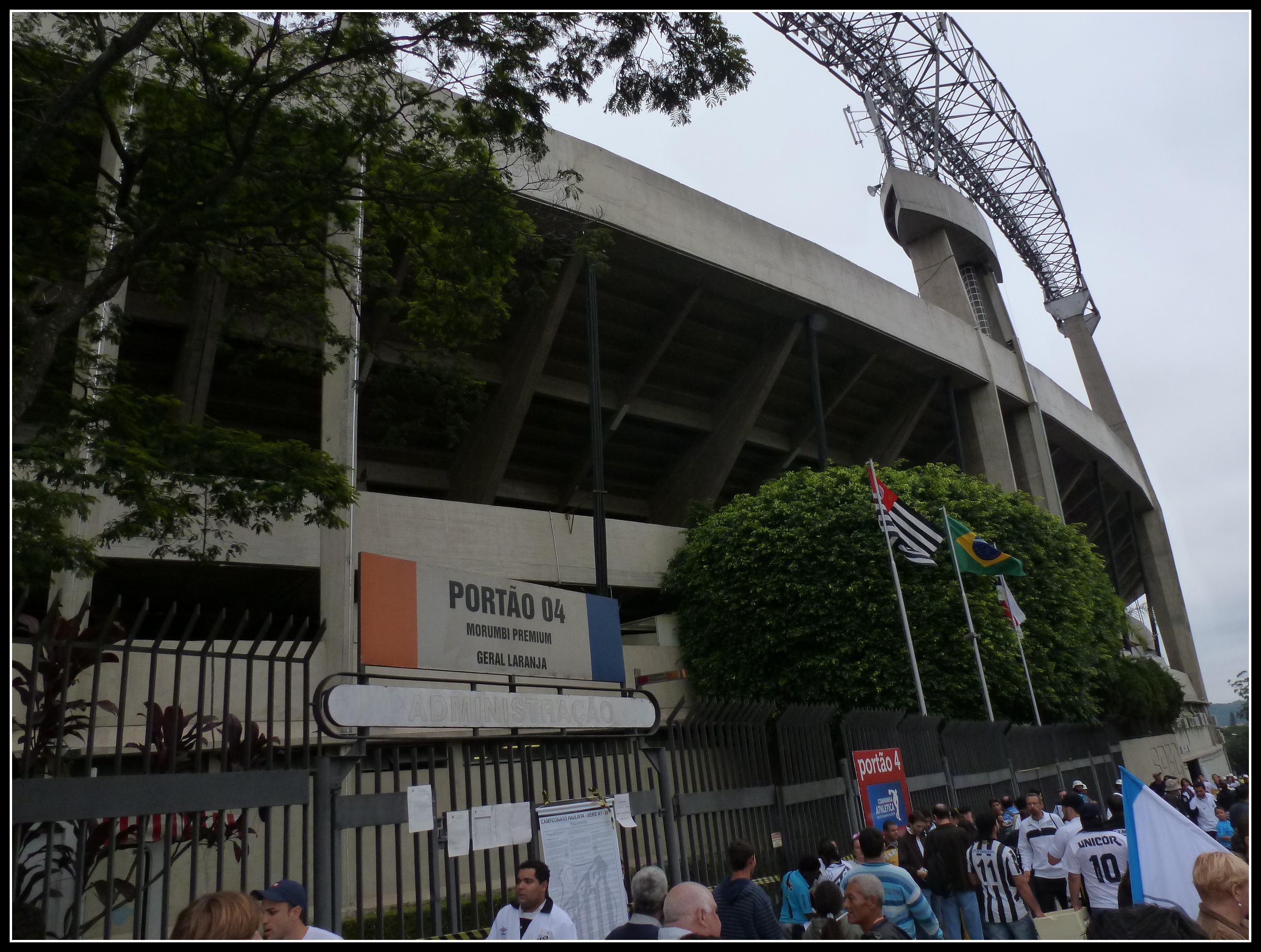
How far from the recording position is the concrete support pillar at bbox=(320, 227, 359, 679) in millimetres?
15562

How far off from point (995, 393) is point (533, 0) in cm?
2836

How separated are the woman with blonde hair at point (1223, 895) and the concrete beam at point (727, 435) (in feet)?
77.1

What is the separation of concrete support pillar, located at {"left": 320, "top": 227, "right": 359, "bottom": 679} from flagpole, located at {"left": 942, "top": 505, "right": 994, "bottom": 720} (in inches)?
452

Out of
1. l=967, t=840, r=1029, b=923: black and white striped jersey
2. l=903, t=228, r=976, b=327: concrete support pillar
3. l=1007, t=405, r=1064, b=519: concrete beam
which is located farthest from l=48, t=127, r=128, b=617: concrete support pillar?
l=1007, t=405, r=1064, b=519: concrete beam

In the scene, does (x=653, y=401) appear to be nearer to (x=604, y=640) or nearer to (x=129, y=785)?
(x=604, y=640)

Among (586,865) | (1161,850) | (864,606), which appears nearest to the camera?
(1161,850)

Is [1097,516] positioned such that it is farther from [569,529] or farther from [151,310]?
[151,310]

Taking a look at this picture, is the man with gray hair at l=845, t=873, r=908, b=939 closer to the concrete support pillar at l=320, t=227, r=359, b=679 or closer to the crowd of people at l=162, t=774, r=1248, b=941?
the crowd of people at l=162, t=774, r=1248, b=941

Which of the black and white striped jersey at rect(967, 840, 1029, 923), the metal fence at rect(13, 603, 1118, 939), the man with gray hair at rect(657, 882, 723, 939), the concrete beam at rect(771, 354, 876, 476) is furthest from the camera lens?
the concrete beam at rect(771, 354, 876, 476)

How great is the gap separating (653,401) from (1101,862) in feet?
70.9

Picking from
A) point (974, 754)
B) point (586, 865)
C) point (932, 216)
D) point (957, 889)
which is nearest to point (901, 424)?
point (932, 216)

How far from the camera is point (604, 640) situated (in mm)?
8836

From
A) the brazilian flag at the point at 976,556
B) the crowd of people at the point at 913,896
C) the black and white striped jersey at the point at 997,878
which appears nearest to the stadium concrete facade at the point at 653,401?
the brazilian flag at the point at 976,556

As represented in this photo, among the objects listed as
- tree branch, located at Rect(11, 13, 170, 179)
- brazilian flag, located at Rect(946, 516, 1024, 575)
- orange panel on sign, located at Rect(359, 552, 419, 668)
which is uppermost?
tree branch, located at Rect(11, 13, 170, 179)
